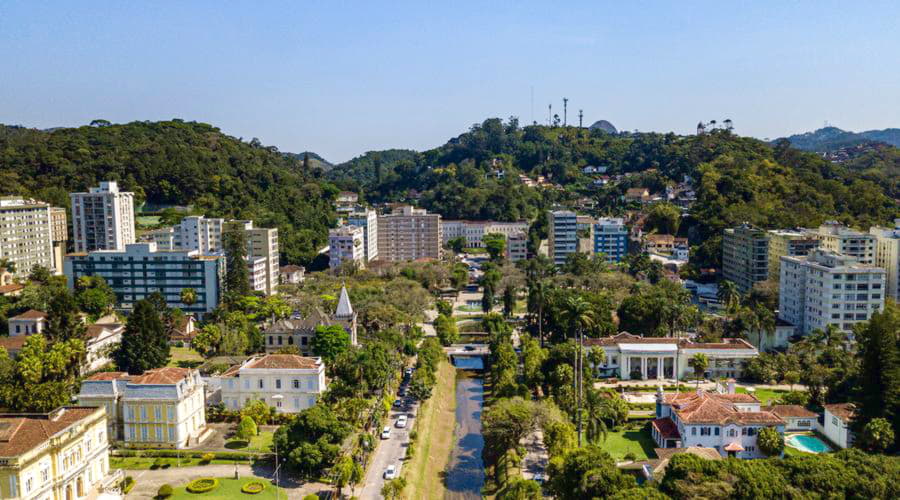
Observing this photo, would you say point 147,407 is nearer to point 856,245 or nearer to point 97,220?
point 97,220

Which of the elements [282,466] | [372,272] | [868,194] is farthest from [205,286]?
[868,194]

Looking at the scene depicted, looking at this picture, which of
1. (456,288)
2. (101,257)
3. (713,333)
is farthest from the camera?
(456,288)

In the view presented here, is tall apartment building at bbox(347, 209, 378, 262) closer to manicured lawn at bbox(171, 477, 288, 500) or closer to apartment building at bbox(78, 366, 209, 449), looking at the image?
apartment building at bbox(78, 366, 209, 449)

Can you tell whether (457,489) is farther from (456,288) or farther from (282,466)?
(456,288)

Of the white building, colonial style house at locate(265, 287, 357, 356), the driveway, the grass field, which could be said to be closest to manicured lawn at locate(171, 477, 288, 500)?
the driveway

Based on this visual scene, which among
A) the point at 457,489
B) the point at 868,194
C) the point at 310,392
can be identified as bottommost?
the point at 457,489

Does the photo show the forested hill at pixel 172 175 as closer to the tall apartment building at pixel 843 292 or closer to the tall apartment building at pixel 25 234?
the tall apartment building at pixel 25 234

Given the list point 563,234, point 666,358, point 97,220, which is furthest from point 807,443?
point 97,220
